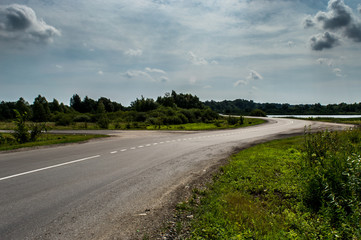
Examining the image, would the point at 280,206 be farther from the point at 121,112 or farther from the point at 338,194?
the point at 121,112

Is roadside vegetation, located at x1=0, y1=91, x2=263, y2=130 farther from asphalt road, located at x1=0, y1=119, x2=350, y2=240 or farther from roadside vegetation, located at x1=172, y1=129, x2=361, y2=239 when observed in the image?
roadside vegetation, located at x1=172, y1=129, x2=361, y2=239

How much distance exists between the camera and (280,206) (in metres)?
4.79

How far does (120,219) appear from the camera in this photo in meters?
4.40

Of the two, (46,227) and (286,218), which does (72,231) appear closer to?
(46,227)

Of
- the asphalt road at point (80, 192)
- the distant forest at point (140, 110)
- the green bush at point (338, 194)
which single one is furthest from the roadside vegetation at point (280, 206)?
the distant forest at point (140, 110)

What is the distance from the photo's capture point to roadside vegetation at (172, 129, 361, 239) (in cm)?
371

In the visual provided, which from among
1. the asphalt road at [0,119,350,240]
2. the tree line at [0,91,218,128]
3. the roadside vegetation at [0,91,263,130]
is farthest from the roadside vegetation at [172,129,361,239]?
the tree line at [0,91,218,128]

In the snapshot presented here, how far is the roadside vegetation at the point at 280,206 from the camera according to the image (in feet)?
12.2

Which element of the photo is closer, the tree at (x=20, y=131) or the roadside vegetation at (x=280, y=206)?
the roadside vegetation at (x=280, y=206)

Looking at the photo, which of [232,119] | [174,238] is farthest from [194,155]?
[232,119]

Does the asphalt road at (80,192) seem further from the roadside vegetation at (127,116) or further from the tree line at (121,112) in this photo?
the tree line at (121,112)

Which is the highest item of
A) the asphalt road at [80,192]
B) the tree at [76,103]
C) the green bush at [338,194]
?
the tree at [76,103]

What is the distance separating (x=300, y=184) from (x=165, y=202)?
133 inches

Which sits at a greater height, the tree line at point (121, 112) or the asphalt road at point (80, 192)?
the tree line at point (121, 112)
